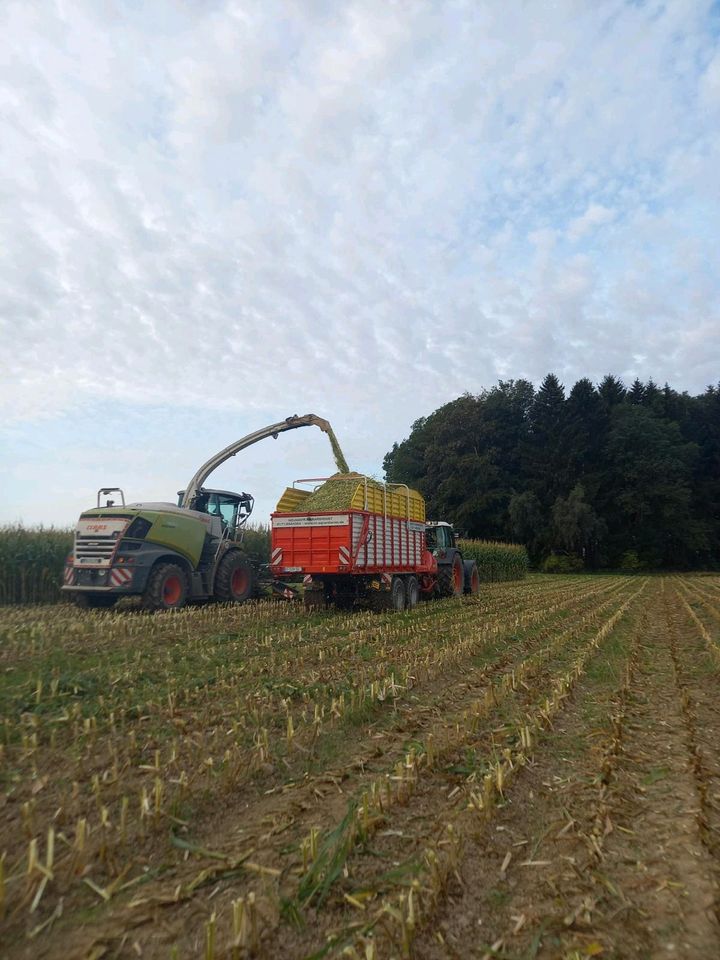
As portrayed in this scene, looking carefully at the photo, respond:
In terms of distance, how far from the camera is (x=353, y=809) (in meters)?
3.71

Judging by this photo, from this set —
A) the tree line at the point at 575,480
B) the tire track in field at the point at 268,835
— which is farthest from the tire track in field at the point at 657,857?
the tree line at the point at 575,480

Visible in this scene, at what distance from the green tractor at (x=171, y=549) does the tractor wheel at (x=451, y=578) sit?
18.6 feet

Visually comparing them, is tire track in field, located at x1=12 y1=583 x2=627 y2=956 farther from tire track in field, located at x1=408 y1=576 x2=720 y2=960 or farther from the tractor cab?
the tractor cab

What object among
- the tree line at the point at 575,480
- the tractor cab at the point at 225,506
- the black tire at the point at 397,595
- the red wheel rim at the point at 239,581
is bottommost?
the black tire at the point at 397,595

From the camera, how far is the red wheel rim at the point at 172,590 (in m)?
13.1

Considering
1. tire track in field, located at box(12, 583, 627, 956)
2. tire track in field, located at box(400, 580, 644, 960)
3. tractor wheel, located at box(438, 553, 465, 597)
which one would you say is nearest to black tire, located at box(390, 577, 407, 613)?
tractor wheel, located at box(438, 553, 465, 597)

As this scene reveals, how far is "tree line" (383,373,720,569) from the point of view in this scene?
174ft

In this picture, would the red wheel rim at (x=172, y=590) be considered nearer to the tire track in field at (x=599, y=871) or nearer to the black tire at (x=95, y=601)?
the black tire at (x=95, y=601)

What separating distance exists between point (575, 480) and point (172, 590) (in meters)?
47.1

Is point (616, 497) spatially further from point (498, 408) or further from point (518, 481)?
point (498, 408)

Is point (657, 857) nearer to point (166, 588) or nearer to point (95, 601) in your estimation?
point (166, 588)

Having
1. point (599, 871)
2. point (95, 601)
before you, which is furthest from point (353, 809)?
point (95, 601)

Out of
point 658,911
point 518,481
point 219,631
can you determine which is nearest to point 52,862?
point 658,911

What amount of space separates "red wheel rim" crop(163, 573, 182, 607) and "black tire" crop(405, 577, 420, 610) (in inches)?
206
